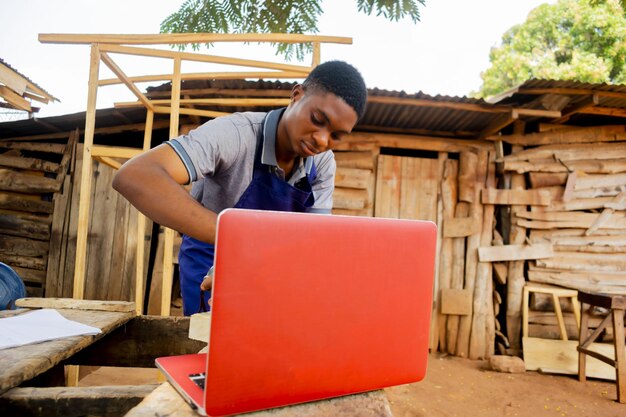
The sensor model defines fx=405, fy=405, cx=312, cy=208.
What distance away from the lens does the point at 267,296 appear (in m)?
0.63

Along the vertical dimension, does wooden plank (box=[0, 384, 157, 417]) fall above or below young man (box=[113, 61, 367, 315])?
below

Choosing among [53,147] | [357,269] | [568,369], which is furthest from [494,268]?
[53,147]

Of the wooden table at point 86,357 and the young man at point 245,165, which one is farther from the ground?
the young man at point 245,165

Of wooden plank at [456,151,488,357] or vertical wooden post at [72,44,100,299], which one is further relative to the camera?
wooden plank at [456,151,488,357]

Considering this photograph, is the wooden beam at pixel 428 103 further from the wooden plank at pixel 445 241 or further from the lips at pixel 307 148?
the lips at pixel 307 148

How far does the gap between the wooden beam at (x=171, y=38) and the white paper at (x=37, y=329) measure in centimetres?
173

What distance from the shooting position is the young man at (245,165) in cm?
103

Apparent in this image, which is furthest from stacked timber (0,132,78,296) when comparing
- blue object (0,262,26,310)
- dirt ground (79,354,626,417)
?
blue object (0,262,26,310)

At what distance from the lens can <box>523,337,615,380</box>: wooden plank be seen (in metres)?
4.99

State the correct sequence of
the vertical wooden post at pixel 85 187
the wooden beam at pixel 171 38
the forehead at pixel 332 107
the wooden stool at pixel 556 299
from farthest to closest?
1. the wooden stool at pixel 556 299
2. the vertical wooden post at pixel 85 187
3. the wooden beam at pixel 171 38
4. the forehead at pixel 332 107

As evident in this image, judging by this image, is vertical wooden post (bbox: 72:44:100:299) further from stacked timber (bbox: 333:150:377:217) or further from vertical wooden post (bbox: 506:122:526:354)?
vertical wooden post (bbox: 506:122:526:354)

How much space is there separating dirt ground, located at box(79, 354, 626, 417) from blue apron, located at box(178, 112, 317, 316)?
2.82m

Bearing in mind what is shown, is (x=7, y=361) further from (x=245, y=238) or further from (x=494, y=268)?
(x=494, y=268)

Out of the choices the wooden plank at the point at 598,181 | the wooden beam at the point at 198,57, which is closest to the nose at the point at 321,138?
Result: the wooden beam at the point at 198,57
